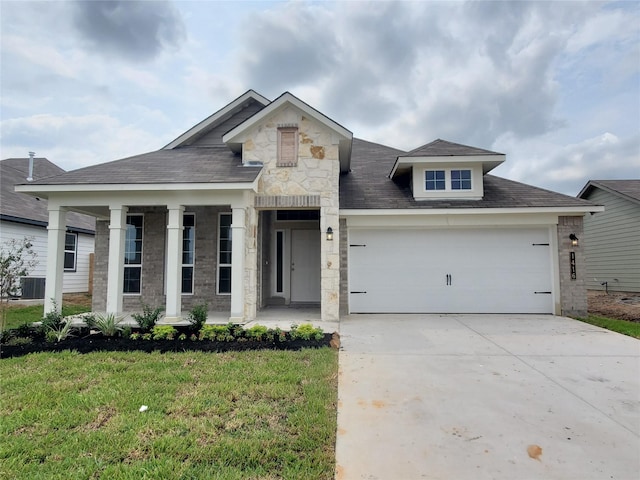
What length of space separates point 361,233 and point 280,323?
342cm

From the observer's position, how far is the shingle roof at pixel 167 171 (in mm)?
7598

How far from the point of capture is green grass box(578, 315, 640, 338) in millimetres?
6974

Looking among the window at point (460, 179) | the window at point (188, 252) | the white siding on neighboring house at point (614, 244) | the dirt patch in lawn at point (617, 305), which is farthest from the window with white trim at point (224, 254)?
the white siding on neighboring house at point (614, 244)

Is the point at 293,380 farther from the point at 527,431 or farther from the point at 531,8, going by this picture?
the point at 531,8

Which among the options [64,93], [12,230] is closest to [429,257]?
[64,93]

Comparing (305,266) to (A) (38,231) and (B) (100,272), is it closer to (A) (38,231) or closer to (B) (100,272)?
(B) (100,272)

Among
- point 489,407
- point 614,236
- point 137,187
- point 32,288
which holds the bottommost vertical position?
point 489,407

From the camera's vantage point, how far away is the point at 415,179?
948 centimetres

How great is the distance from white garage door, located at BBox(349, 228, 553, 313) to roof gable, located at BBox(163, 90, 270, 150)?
5707mm

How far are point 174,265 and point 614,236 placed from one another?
56.5 ft

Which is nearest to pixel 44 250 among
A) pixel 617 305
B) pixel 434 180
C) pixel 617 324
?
pixel 434 180

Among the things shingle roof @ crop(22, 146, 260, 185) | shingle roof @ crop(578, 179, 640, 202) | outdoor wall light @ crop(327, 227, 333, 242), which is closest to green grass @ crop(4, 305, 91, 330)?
shingle roof @ crop(22, 146, 260, 185)

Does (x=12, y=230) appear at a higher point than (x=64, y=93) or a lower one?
lower

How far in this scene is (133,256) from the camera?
376 inches
